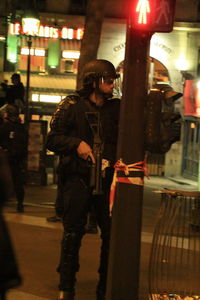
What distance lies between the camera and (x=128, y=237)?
5.20 meters

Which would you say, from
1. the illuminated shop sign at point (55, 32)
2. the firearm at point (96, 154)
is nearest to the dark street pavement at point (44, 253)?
the firearm at point (96, 154)

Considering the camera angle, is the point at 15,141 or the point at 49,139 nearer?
the point at 49,139

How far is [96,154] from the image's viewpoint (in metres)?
5.66

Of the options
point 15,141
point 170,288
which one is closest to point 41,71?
point 15,141

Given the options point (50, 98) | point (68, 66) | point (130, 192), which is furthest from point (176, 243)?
point (68, 66)

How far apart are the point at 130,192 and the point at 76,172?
2.24 feet

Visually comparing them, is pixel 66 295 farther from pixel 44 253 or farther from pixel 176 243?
pixel 44 253

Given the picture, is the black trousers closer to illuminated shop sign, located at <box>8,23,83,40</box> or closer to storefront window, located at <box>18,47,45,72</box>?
illuminated shop sign, located at <box>8,23,83,40</box>

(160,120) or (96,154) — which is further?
(96,154)

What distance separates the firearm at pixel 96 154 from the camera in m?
5.62

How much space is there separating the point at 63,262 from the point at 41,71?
20207 millimetres

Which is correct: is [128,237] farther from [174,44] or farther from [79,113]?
[174,44]

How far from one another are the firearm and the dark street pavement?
964 mm

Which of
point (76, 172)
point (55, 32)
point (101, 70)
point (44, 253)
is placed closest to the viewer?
point (76, 172)
